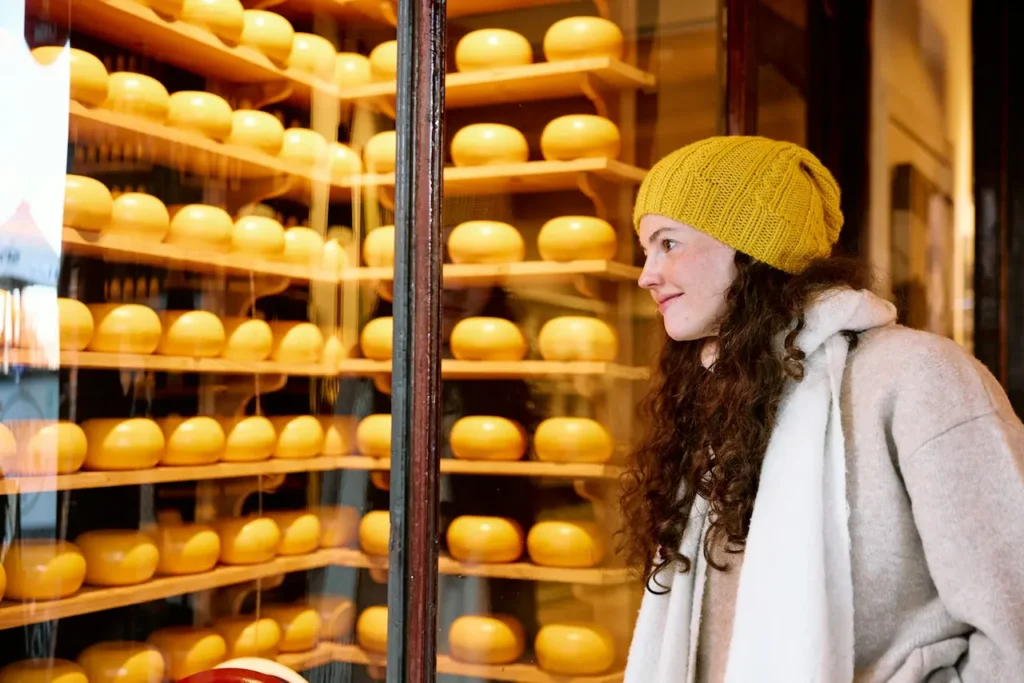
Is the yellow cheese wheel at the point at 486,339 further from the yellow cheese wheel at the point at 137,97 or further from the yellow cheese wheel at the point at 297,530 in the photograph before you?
the yellow cheese wheel at the point at 137,97

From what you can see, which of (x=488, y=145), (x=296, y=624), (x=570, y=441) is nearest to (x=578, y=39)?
(x=488, y=145)

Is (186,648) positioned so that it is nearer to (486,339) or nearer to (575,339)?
(486,339)

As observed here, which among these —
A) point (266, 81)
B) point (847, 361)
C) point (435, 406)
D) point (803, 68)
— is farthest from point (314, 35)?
point (803, 68)

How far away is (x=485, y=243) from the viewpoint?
6.89ft

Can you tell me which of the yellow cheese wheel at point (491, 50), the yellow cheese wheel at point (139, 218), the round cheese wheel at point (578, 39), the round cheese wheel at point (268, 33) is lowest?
the yellow cheese wheel at point (139, 218)

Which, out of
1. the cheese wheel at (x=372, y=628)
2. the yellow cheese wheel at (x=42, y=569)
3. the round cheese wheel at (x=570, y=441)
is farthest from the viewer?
the round cheese wheel at (x=570, y=441)

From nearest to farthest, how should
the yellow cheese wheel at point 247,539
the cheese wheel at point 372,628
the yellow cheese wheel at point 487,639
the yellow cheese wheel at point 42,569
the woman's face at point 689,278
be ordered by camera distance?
the yellow cheese wheel at point 42,569 < the woman's face at point 689,278 < the yellow cheese wheel at point 247,539 < the cheese wheel at point 372,628 < the yellow cheese wheel at point 487,639

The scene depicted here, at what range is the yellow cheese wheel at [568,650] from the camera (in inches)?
88.0

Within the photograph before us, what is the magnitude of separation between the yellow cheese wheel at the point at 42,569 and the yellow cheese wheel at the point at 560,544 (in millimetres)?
949

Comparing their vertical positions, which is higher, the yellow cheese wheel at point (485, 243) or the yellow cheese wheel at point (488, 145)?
the yellow cheese wheel at point (488, 145)

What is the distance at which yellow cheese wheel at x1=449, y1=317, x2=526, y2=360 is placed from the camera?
2.08 metres

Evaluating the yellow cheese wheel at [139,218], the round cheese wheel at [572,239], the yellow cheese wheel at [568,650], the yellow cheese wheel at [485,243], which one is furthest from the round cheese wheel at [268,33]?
the yellow cheese wheel at [568,650]

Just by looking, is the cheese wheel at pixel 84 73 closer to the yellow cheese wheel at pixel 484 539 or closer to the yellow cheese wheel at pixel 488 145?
the yellow cheese wheel at pixel 488 145

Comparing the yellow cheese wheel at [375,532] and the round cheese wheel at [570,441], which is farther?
the round cheese wheel at [570,441]
